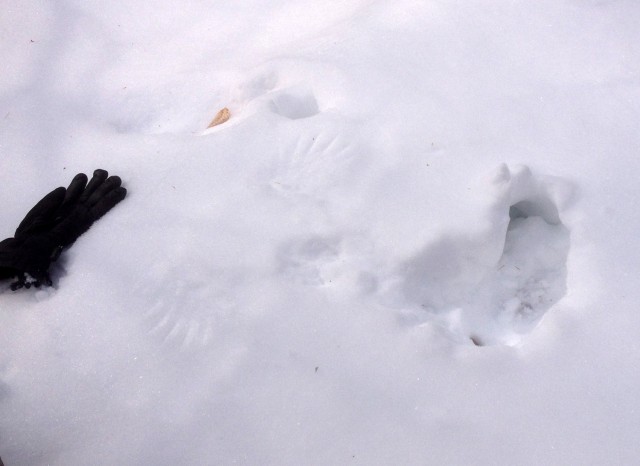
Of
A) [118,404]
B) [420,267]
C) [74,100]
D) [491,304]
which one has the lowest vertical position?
[491,304]

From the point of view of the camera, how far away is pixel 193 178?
4.31 feet

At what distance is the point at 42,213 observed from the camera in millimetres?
1264

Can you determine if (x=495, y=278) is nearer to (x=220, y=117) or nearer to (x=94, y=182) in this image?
(x=220, y=117)

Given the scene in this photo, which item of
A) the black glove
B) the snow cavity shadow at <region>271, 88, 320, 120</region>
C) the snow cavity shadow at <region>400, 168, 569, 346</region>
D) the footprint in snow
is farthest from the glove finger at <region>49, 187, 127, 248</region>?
the snow cavity shadow at <region>400, 168, 569, 346</region>

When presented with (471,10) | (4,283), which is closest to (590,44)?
(471,10)

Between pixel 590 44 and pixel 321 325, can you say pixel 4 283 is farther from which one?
pixel 590 44

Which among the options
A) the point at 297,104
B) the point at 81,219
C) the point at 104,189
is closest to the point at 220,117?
the point at 297,104

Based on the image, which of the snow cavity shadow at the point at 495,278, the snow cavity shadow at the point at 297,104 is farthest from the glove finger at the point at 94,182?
the snow cavity shadow at the point at 495,278

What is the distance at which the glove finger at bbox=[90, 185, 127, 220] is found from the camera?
4.26 ft

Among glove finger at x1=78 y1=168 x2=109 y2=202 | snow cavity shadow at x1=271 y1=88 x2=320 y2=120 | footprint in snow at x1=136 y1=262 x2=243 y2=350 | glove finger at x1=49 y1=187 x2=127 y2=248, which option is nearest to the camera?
footprint in snow at x1=136 y1=262 x2=243 y2=350

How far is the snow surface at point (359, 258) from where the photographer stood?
963 mm

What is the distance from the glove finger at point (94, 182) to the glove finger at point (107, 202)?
54 millimetres

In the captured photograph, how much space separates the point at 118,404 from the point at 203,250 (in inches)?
15.2

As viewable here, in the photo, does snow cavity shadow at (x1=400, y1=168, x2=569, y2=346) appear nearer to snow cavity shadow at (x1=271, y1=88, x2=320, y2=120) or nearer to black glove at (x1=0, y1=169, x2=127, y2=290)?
snow cavity shadow at (x1=271, y1=88, x2=320, y2=120)
